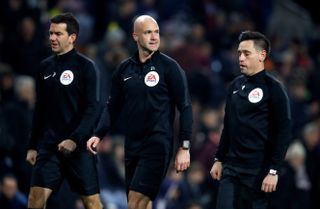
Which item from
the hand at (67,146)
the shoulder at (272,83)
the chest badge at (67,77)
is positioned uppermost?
the shoulder at (272,83)

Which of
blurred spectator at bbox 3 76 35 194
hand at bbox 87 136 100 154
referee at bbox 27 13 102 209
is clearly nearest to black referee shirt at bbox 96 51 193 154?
hand at bbox 87 136 100 154

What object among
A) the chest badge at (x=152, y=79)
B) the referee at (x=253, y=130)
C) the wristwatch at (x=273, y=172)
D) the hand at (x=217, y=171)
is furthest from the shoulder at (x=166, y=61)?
the wristwatch at (x=273, y=172)

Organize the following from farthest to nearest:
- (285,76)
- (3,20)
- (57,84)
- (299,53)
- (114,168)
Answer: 1. (299,53)
2. (285,76)
3. (3,20)
4. (114,168)
5. (57,84)

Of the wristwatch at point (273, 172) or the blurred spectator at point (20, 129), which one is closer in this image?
the wristwatch at point (273, 172)

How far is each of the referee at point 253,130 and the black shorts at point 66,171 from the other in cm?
139

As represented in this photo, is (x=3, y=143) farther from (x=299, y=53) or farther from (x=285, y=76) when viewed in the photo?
(x=299, y=53)

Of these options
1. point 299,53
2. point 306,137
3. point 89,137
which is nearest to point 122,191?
point 306,137

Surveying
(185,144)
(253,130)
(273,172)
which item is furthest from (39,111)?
(273,172)

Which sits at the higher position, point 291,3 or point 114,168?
point 291,3

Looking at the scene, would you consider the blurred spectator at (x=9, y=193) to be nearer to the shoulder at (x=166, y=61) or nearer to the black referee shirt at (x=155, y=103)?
the black referee shirt at (x=155, y=103)

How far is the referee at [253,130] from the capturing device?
30.9 feet

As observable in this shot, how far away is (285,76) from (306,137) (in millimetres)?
2098

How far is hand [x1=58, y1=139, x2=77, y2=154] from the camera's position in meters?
9.80

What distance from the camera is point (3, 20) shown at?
51.2ft
